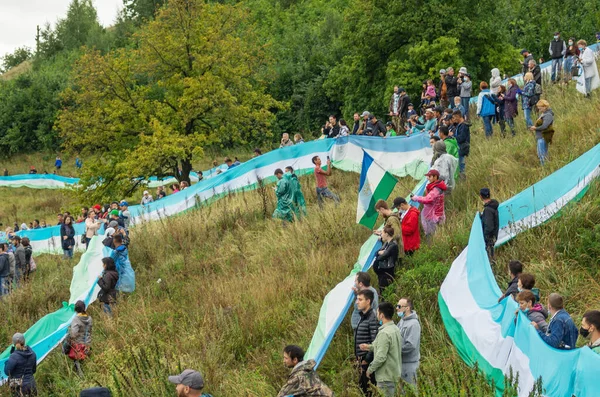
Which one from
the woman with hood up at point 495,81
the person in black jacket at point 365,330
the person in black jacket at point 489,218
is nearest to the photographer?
the person in black jacket at point 365,330

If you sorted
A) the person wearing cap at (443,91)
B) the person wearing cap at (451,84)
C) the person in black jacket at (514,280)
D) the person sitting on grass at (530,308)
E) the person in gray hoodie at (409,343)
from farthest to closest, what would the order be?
the person wearing cap at (443,91), the person wearing cap at (451,84), the person in black jacket at (514,280), the person in gray hoodie at (409,343), the person sitting on grass at (530,308)

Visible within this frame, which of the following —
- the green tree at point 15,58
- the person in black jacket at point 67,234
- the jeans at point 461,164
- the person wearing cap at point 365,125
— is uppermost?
the green tree at point 15,58

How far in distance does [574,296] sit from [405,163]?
9.09m

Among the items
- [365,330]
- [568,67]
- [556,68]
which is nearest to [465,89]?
[568,67]

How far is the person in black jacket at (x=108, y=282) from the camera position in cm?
1427

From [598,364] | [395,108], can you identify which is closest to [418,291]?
[598,364]

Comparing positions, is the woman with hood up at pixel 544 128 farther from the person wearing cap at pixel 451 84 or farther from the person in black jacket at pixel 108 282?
the person in black jacket at pixel 108 282

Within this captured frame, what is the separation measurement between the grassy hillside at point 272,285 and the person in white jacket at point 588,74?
79cm

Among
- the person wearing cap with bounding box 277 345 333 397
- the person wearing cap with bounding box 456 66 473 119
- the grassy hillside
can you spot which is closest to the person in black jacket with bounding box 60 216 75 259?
the grassy hillside

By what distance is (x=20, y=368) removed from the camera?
11602mm

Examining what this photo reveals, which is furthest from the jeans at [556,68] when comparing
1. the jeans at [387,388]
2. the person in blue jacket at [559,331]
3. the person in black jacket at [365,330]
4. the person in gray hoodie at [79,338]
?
the jeans at [387,388]

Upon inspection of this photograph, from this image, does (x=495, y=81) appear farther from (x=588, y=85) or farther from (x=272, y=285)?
(x=272, y=285)

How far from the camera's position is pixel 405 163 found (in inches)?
744

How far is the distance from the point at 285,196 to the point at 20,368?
23.5 ft
